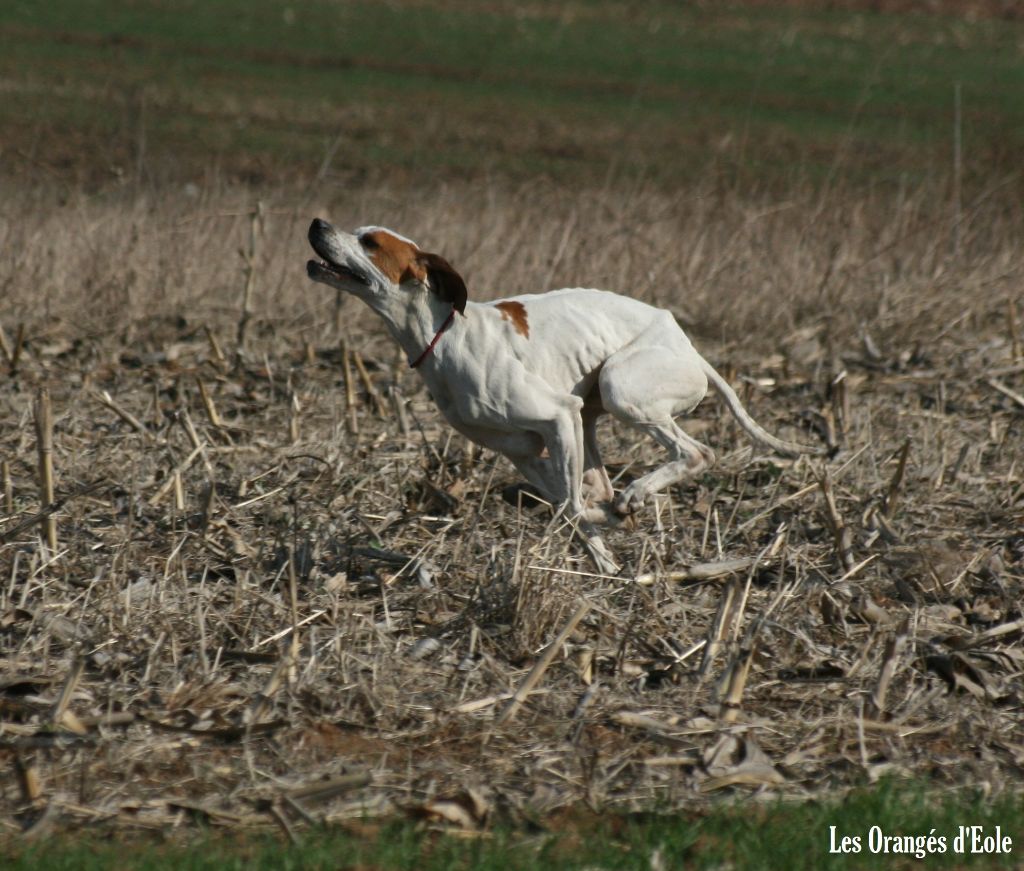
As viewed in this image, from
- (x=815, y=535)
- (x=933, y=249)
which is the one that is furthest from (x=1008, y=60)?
(x=815, y=535)

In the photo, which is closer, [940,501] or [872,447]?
[940,501]

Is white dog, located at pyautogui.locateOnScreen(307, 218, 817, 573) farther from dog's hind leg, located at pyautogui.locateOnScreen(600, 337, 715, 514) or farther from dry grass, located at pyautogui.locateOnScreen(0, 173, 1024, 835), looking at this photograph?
dry grass, located at pyautogui.locateOnScreen(0, 173, 1024, 835)

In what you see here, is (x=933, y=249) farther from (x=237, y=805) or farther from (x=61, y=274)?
(x=237, y=805)

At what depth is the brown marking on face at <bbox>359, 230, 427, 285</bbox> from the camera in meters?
5.66

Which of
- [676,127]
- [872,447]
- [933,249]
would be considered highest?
[676,127]

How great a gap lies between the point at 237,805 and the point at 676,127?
20366mm

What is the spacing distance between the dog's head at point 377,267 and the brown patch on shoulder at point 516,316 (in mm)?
238

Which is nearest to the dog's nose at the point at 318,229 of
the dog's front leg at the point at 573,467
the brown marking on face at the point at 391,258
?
the brown marking on face at the point at 391,258

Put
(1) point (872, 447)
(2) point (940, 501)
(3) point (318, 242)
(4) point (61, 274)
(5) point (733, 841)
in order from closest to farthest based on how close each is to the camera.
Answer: (5) point (733, 841) < (3) point (318, 242) < (2) point (940, 501) < (1) point (872, 447) < (4) point (61, 274)

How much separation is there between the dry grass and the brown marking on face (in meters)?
0.87

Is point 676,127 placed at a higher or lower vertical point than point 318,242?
higher

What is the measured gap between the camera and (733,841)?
3.82m

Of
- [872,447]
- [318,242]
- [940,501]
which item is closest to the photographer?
[318,242]

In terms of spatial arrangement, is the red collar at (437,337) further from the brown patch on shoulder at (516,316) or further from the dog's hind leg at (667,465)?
the dog's hind leg at (667,465)
